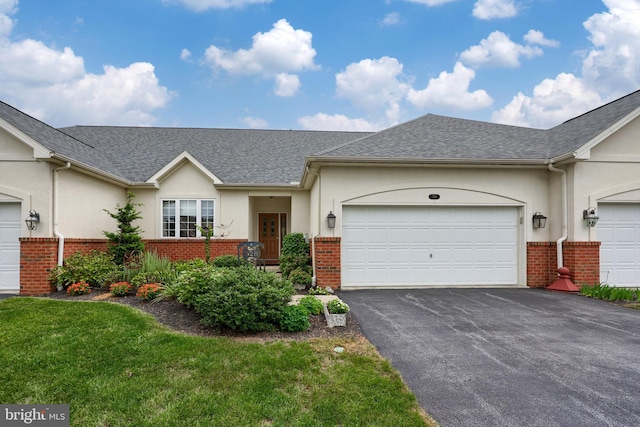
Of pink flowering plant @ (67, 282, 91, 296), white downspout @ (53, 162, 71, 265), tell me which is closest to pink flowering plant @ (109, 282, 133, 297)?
pink flowering plant @ (67, 282, 91, 296)

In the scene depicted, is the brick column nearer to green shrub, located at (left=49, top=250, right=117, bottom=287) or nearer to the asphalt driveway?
the asphalt driveway

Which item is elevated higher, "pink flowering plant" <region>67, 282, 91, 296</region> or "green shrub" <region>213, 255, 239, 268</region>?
"green shrub" <region>213, 255, 239, 268</region>

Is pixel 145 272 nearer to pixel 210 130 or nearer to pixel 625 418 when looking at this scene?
pixel 625 418

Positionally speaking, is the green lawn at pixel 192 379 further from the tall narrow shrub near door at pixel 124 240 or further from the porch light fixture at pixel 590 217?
the porch light fixture at pixel 590 217

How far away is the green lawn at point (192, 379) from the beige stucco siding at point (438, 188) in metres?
4.93

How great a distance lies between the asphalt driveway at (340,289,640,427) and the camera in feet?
10.6

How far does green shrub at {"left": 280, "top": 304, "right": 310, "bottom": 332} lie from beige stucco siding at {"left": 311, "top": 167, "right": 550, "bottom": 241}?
380 cm

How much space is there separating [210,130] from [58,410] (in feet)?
51.4

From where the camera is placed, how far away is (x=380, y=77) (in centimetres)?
1589

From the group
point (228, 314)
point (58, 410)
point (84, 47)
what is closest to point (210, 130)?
point (84, 47)

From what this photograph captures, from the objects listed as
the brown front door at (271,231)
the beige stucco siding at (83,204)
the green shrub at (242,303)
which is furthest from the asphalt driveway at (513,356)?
the brown front door at (271,231)

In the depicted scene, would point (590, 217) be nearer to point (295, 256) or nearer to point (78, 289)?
point (295, 256)

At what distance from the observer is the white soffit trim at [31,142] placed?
8469mm

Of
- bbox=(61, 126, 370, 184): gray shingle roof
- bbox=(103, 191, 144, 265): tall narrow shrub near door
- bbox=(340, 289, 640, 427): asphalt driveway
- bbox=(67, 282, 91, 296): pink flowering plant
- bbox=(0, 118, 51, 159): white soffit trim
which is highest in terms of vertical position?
bbox=(61, 126, 370, 184): gray shingle roof
